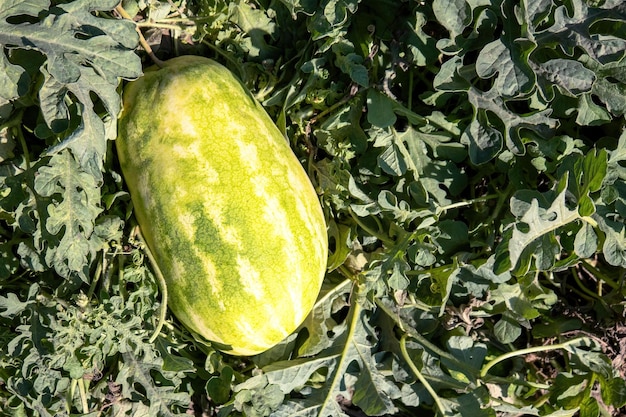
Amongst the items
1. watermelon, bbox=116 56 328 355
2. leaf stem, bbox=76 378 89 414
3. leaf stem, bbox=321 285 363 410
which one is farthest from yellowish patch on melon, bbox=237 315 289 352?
leaf stem, bbox=76 378 89 414

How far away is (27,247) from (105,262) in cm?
33

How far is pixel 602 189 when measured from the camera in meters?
2.66

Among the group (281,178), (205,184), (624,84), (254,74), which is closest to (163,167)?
(205,184)

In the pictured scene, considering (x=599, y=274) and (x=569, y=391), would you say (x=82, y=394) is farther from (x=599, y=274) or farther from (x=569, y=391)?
(x=599, y=274)

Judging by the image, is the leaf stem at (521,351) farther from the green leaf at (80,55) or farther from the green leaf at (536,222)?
the green leaf at (80,55)

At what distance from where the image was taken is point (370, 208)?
112 inches

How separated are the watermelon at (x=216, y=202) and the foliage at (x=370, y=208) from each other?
0.16 m

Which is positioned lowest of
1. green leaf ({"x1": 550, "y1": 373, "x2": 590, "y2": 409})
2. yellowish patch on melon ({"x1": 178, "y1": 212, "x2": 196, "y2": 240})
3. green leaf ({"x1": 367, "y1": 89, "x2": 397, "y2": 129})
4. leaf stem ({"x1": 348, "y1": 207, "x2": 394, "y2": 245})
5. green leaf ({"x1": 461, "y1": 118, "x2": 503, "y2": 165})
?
green leaf ({"x1": 550, "y1": 373, "x2": 590, "y2": 409})

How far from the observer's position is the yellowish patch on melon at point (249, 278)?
2564 mm

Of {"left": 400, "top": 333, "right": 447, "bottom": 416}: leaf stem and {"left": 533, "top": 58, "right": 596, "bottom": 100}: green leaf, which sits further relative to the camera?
{"left": 400, "top": 333, "right": 447, "bottom": 416}: leaf stem

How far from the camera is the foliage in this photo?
2.49m

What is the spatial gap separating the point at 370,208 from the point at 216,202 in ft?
2.33

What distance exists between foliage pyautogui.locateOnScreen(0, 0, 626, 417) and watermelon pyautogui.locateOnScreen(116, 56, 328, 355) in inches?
6.4

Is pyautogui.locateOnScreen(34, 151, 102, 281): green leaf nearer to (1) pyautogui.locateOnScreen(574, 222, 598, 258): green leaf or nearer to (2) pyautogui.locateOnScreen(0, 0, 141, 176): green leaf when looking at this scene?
(2) pyautogui.locateOnScreen(0, 0, 141, 176): green leaf
